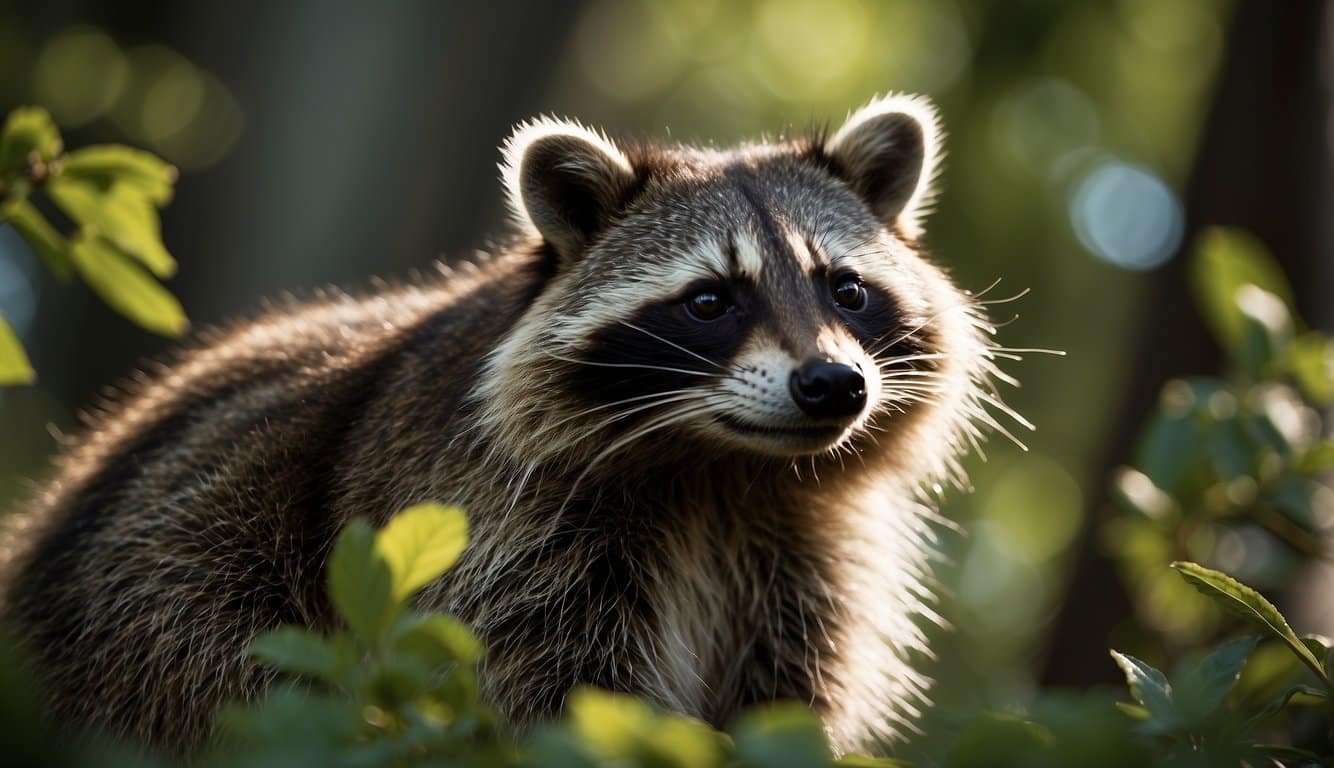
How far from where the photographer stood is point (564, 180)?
197 inches

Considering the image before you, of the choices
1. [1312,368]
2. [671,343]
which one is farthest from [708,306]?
[1312,368]

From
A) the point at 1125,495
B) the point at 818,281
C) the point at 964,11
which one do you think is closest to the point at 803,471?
the point at 818,281

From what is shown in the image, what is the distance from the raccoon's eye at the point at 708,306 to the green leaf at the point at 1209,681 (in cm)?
214

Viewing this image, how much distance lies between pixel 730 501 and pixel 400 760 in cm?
283

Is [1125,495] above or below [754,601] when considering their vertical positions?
below

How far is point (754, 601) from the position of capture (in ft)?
16.5

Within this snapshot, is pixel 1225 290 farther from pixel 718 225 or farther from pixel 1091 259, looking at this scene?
pixel 1091 259

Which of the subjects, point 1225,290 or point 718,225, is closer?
point 718,225

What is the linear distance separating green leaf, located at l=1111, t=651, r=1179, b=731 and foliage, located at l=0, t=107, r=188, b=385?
3376 millimetres

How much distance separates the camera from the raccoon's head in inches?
171

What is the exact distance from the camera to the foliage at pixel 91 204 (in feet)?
14.0

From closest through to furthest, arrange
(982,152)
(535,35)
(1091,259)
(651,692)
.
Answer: (651,692)
(535,35)
(982,152)
(1091,259)

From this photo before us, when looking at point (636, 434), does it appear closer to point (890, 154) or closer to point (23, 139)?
point (890, 154)

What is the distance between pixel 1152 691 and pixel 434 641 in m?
1.49
